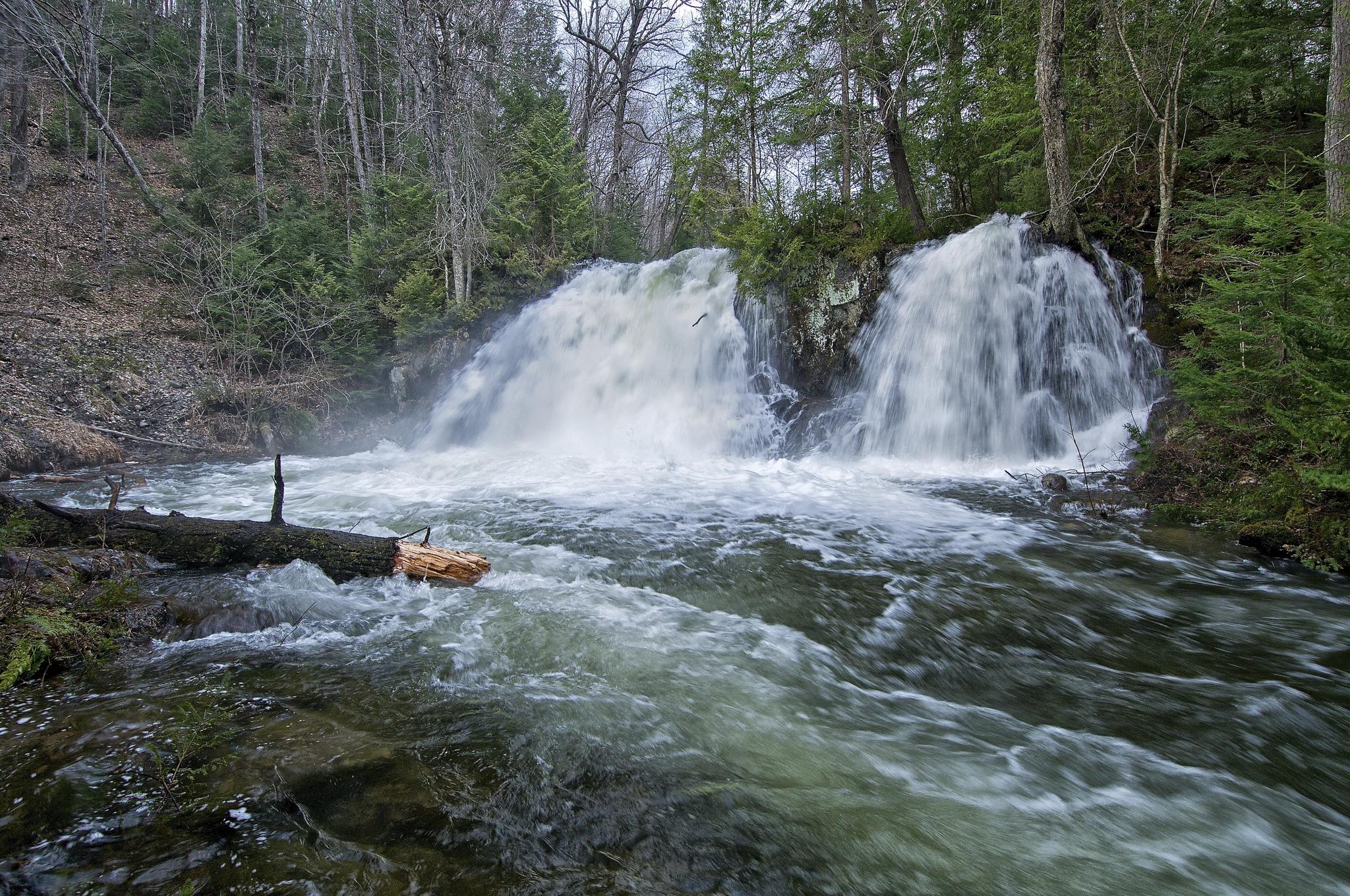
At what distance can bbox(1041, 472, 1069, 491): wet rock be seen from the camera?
7.61 metres

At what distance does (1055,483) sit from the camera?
25.2ft

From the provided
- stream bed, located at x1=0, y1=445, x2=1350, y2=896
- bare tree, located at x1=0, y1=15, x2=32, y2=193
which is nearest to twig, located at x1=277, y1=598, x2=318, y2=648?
stream bed, located at x1=0, y1=445, x2=1350, y2=896

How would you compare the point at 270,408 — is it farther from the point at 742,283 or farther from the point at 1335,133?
the point at 1335,133

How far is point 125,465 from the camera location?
34.2 ft

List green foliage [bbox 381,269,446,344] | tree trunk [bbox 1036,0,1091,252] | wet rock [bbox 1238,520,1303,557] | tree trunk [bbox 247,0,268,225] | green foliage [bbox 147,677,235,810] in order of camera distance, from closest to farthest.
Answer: green foliage [bbox 147,677,235,810] < wet rock [bbox 1238,520,1303,557] < tree trunk [bbox 1036,0,1091,252] < green foliage [bbox 381,269,446,344] < tree trunk [bbox 247,0,268,225]

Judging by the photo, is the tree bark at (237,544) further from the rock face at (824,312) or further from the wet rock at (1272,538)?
the rock face at (824,312)

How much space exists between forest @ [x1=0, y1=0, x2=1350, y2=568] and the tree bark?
5.96 metres

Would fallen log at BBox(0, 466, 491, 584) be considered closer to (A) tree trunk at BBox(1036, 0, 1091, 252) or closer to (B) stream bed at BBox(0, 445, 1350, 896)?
(B) stream bed at BBox(0, 445, 1350, 896)

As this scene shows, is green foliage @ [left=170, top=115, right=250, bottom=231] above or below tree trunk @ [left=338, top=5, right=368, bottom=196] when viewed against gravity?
below

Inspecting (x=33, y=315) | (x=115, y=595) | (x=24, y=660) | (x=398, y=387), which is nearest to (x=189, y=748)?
(x=24, y=660)

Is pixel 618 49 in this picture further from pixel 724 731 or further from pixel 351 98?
pixel 724 731

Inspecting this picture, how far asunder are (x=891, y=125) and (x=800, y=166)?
621 cm

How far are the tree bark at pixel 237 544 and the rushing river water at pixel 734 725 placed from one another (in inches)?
7.6

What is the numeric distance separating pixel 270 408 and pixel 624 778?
1374cm
